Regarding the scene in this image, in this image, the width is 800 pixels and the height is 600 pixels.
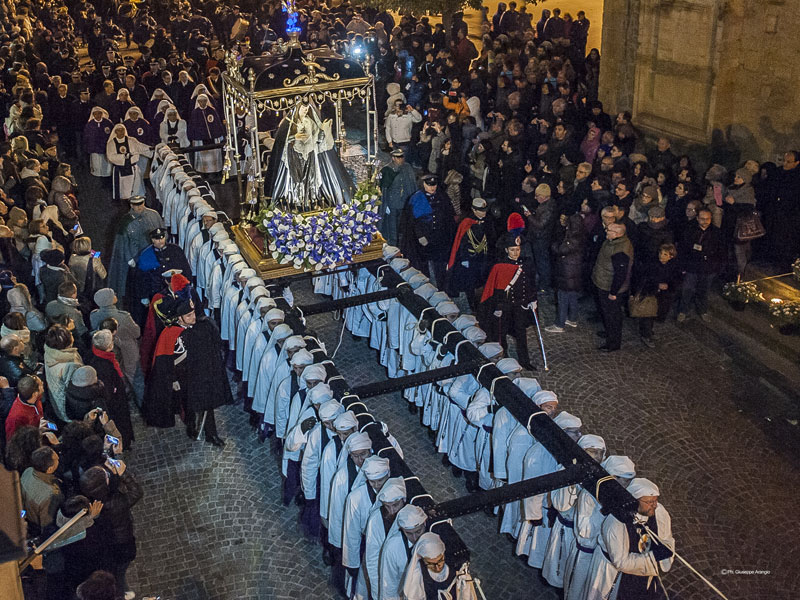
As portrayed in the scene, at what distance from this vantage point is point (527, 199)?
37.3ft

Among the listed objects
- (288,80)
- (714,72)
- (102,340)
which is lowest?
(102,340)

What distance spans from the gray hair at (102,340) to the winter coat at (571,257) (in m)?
4.91

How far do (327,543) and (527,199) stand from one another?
557 centimetres

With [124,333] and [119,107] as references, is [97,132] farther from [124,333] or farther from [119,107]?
[124,333]

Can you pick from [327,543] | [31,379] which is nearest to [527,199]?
[327,543]

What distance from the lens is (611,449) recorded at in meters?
8.67

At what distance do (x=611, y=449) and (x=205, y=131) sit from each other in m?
9.64

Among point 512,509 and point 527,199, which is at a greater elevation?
point 527,199

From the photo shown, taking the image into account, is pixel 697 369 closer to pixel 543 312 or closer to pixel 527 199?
pixel 543 312

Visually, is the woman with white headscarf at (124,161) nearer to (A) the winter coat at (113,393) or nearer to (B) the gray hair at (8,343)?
(A) the winter coat at (113,393)

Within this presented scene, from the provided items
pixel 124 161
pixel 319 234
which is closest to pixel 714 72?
pixel 319 234

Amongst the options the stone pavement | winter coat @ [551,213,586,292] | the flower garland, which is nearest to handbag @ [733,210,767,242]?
the stone pavement

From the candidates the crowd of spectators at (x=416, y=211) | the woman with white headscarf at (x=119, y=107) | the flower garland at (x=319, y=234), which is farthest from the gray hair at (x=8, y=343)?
the woman with white headscarf at (x=119, y=107)

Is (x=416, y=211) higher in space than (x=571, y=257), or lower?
higher
